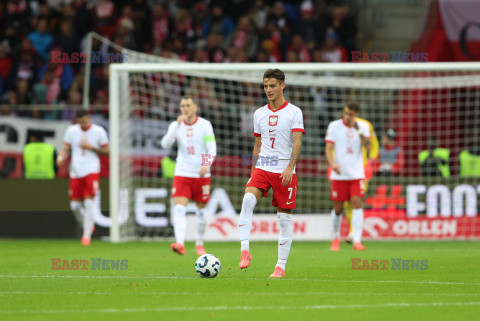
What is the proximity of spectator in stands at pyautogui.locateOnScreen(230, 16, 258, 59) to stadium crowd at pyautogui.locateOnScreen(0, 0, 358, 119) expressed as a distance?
2cm

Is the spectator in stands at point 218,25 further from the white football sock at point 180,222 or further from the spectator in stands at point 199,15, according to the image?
the white football sock at point 180,222

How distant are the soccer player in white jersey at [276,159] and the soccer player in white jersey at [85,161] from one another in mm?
6281

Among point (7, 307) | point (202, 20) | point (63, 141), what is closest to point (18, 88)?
point (63, 141)

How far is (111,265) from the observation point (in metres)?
10.1

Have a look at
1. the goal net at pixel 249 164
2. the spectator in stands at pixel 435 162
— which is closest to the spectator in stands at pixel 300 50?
the goal net at pixel 249 164

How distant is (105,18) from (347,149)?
10233mm

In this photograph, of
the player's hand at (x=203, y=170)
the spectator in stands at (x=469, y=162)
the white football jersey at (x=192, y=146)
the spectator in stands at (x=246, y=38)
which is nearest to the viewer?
the player's hand at (x=203, y=170)

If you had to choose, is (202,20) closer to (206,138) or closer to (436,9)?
(436,9)

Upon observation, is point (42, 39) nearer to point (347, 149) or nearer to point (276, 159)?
point (347, 149)

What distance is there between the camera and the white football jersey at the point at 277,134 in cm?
848

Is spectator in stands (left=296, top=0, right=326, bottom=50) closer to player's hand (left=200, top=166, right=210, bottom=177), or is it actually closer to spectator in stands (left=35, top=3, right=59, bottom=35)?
spectator in stands (left=35, top=3, right=59, bottom=35)

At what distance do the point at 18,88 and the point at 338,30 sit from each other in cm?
795

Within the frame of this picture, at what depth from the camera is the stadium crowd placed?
64.4ft

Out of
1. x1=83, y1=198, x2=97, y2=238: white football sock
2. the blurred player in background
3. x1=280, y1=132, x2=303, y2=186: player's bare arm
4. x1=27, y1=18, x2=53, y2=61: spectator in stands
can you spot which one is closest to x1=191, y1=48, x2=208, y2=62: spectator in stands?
x1=27, y1=18, x2=53, y2=61: spectator in stands
